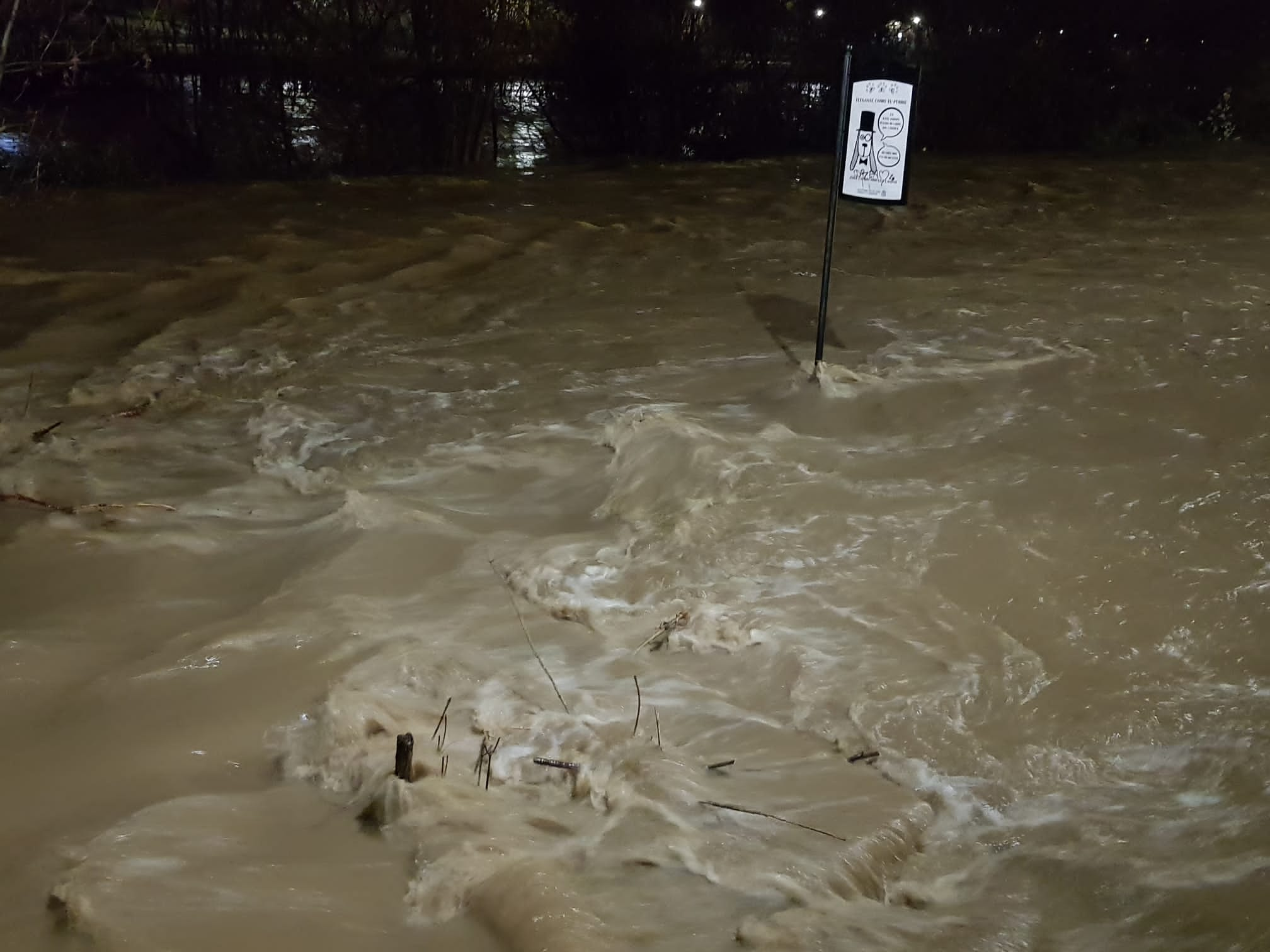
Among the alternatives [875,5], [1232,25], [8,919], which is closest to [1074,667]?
[8,919]

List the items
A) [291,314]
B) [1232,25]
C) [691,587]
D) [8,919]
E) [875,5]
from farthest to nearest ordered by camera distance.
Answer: [1232,25] < [875,5] < [291,314] < [691,587] < [8,919]

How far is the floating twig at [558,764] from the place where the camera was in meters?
2.67

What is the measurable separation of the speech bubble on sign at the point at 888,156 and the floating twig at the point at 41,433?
4039mm

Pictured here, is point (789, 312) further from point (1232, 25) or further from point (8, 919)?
point (1232, 25)

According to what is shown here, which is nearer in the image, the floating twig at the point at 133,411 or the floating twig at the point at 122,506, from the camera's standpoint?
the floating twig at the point at 122,506

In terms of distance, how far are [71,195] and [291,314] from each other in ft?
15.5

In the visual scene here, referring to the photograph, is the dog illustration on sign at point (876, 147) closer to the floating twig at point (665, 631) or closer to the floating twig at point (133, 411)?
the floating twig at point (665, 631)

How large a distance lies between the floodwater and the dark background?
478 centimetres

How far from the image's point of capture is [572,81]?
13711 mm

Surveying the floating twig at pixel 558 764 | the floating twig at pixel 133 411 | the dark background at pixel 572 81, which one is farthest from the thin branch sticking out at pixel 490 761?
the dark background at pixel 572 81

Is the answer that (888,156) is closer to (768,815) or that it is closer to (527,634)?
(527,634)

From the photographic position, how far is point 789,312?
6.93 m

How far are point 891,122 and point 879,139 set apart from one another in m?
0.09

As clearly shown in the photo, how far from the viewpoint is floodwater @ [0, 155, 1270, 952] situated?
226 centimetres
